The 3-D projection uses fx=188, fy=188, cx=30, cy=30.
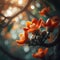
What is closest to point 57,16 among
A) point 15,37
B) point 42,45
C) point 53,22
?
point 53,22

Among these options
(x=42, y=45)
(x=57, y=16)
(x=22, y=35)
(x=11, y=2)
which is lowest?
(x=42, y=45)

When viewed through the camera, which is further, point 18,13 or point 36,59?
point 18,13

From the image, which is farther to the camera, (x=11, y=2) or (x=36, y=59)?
(x=11, y=2)

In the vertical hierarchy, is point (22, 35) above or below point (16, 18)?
below

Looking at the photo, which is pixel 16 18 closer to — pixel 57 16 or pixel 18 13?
pixel 18 13

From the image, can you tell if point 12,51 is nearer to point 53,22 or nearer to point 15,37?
point 15,37

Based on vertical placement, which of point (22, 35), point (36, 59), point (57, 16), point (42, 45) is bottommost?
point (36, 59)

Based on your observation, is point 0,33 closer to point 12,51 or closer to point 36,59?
point 12,51

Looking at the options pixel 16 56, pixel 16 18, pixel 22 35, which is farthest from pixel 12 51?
pixel 16 18

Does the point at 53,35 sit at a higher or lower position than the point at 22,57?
higher
